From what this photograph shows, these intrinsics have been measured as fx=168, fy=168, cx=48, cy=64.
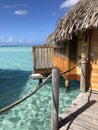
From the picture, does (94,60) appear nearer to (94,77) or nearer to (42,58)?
(94,77)

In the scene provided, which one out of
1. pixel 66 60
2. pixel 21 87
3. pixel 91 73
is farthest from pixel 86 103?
pixel 21 87

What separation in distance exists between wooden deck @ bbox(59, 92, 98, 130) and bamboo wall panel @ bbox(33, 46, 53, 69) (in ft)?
15.6

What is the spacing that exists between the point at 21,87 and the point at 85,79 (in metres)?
5.39

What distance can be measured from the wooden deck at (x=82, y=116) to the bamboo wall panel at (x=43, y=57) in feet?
15.6

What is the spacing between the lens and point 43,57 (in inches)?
384

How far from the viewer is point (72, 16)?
6.75 meters

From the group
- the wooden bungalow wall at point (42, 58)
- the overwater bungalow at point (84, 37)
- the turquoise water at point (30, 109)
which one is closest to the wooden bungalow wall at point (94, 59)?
the overwater bungalow at point (84, 37)

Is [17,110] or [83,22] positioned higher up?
[83,22]

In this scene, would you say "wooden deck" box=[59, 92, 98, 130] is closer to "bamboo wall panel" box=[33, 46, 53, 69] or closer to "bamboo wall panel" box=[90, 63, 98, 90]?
"bamboo wall panel" box=[90, 63, 98, 90]

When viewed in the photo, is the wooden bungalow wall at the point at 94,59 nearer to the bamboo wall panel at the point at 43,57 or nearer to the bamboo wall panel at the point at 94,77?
the bamboo wall panel at the point at 94,77

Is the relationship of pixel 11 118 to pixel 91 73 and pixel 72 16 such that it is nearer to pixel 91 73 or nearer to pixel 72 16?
pixel 91 73

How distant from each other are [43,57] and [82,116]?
5873mm

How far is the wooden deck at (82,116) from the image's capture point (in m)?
3.82

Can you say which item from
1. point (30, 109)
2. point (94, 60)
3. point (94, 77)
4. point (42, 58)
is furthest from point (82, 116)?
point (42, 58)
